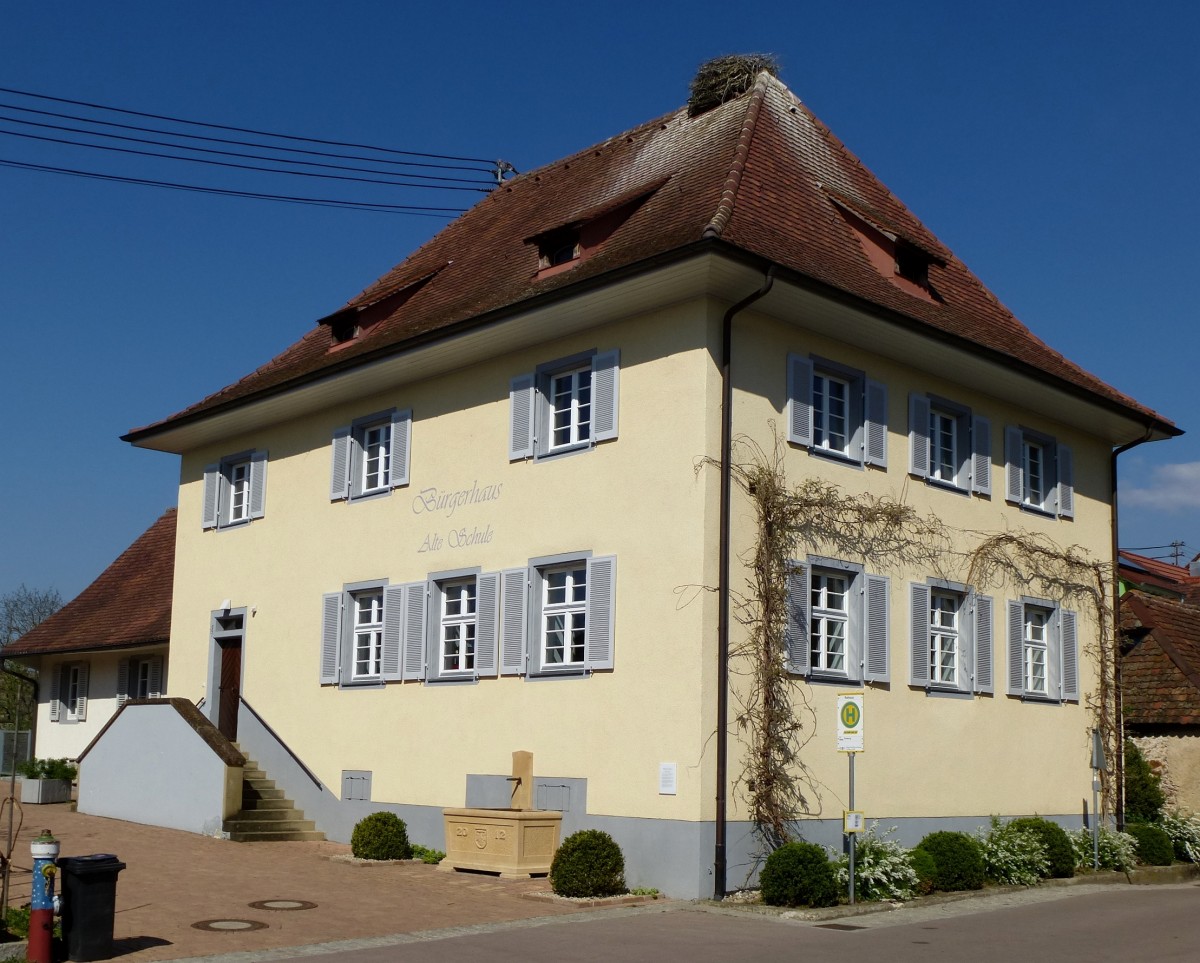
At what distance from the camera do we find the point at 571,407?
59.7ft

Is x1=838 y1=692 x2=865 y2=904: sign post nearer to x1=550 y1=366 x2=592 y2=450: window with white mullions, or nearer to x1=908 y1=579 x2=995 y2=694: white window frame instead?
x1=908 y1=579 x2=995 y2=694: white window frame

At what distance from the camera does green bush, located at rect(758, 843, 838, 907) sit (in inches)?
586

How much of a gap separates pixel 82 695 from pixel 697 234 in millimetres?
22202

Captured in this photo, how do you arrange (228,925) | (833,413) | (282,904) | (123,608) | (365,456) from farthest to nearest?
(123,608), (365,456), (833,413), (282,904), (228,925)

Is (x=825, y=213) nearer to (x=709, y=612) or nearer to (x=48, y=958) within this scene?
(x=709, y=612)

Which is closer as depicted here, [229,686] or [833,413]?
[833,413]

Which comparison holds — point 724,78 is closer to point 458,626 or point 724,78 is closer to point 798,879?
point 458,626

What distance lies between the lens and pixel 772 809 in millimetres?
16000

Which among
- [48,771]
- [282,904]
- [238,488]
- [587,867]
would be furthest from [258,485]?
[587,867]

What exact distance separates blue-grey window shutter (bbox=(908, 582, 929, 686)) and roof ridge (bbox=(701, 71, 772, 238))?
5.40 metres

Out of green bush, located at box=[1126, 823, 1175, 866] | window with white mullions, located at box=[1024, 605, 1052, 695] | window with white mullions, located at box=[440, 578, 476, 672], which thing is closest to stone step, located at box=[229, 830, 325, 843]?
window with white mullions, located at box=[440, 578, 476, 672]

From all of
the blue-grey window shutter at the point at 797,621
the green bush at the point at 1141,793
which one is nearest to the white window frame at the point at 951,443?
Answer: the blue-grey window shutter at the point at 797,621

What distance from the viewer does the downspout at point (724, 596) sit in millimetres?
15453

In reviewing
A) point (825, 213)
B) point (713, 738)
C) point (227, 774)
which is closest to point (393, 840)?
point (227, 774)
